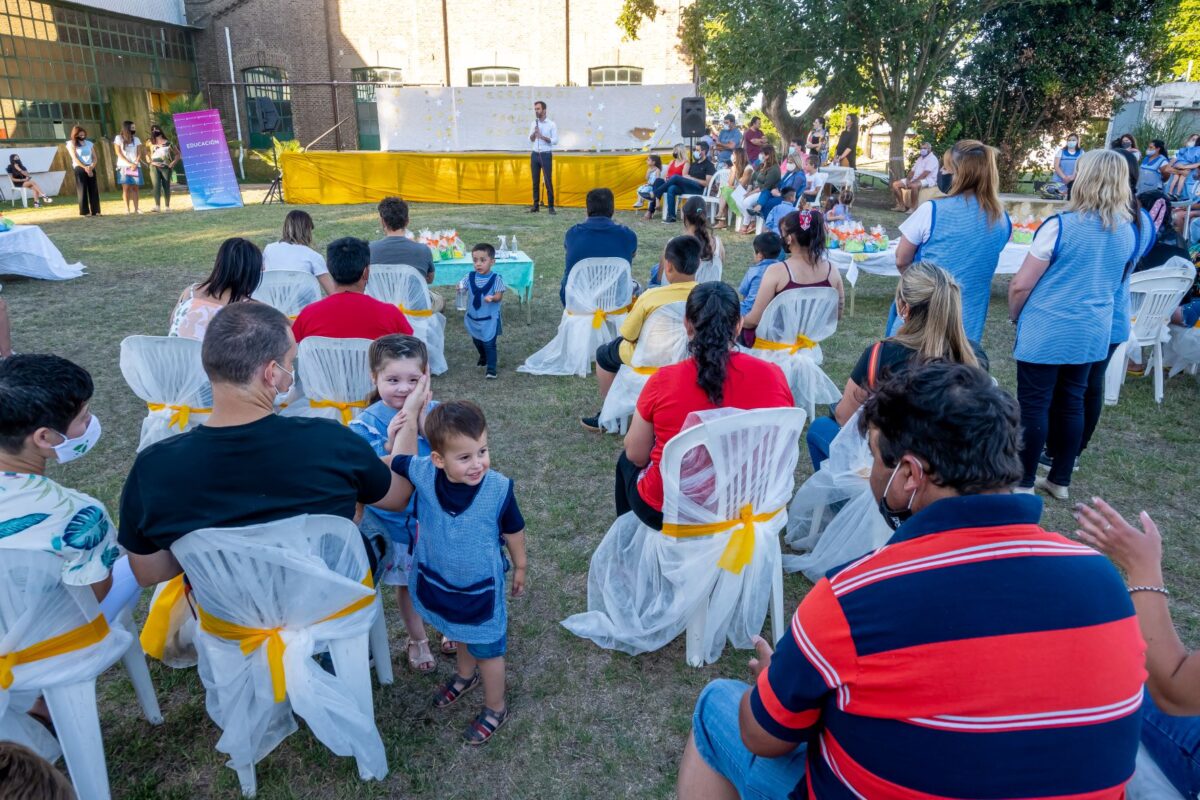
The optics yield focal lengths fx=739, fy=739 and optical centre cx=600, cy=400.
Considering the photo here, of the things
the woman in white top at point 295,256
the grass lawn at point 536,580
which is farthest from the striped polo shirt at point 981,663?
the woman in white top at point 295,256

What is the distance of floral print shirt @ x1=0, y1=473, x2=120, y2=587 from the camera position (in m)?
1.79

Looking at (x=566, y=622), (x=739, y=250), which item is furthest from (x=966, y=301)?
(x=739, y=250)

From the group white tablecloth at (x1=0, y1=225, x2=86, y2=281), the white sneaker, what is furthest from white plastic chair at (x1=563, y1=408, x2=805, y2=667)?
white tablecloth at (x1=0, y1=225, x2=86, y2=281)

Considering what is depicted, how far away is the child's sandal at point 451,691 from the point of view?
2.59m

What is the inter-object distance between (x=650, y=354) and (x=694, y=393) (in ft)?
5.41

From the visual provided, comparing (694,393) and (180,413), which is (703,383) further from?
(180,413)

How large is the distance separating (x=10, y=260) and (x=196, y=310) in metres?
6.75

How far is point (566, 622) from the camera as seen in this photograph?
302 centimetres

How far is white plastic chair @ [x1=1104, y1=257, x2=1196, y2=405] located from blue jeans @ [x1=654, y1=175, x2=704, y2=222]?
8493 mm

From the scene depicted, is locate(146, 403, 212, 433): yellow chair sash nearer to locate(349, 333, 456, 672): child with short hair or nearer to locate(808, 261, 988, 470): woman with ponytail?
locate(349, 333, 456, 672): child with short hair

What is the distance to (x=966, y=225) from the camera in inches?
146

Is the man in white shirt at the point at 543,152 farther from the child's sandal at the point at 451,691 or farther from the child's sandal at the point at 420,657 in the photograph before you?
the child's sandal at the point at 451,691

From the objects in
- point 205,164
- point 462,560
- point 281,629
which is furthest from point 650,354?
point 205,164

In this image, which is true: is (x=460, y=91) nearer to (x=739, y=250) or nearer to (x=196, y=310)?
(x=739, y=250)
